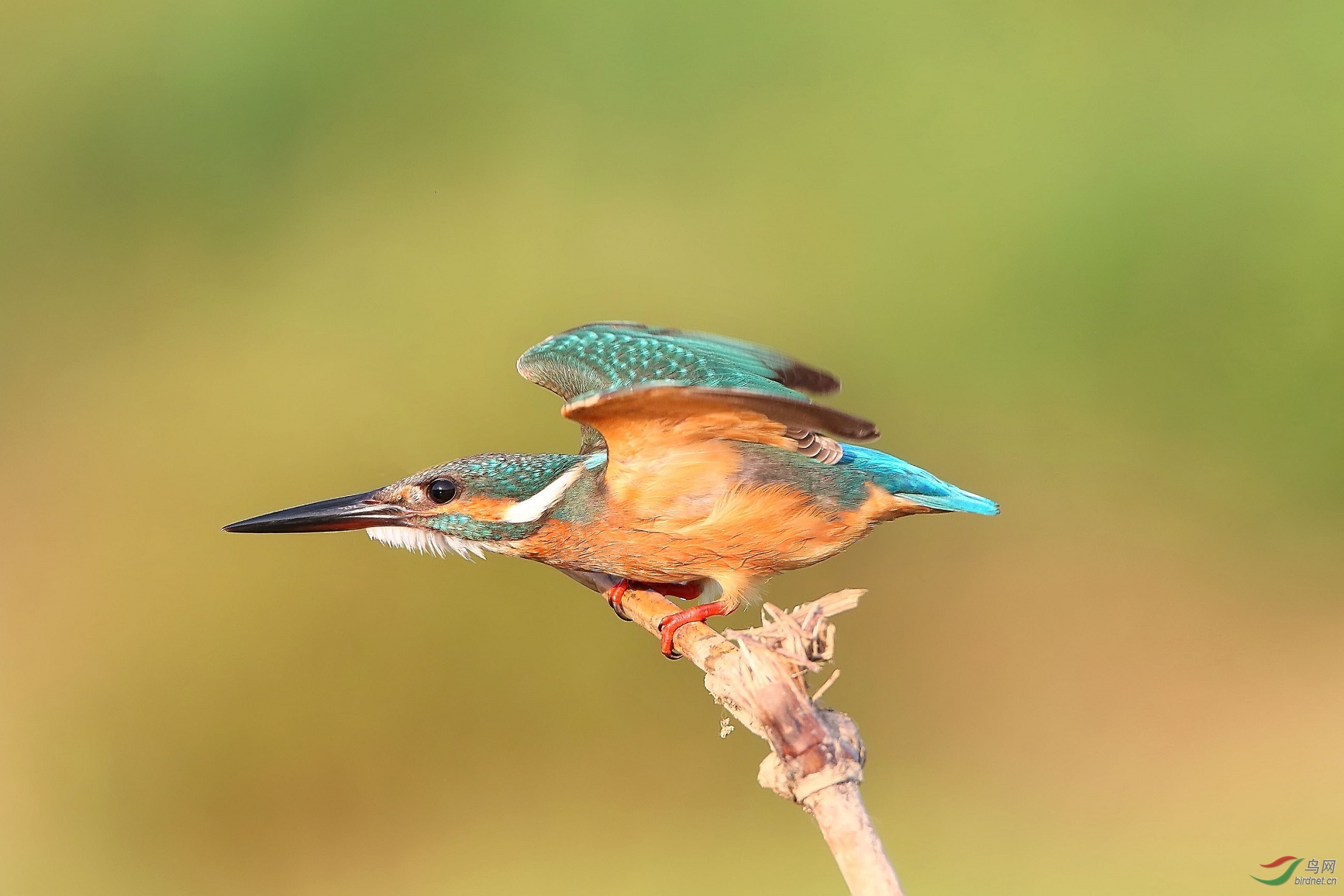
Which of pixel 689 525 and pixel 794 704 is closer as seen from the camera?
pixel 794 704

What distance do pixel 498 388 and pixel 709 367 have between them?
5.37ft

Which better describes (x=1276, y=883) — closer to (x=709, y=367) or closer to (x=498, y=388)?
(x=709, y=367)

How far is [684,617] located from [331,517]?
65cm

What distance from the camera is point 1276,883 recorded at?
9.43 ft

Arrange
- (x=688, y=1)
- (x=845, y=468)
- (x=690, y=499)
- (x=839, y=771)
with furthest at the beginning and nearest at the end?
(x=688, y=1) → (x=845, y=468) → (x=690, y=499) → (x=839, y=771)

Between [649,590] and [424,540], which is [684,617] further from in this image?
[424,540]

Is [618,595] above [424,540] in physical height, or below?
below

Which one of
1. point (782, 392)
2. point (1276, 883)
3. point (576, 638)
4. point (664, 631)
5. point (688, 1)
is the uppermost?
point (688, 1)

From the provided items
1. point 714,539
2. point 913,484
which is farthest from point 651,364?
point 913,484

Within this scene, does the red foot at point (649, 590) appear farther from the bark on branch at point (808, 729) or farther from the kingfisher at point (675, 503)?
the bark on branch at point (808, 729)

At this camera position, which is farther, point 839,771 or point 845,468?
point 845,468

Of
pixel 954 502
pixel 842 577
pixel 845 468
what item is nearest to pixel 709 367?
pixel 845 468

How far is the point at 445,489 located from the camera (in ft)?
6.57

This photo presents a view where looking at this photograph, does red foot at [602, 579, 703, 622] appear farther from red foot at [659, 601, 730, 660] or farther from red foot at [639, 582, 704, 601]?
red foot at [659, 601, 730, 660]
